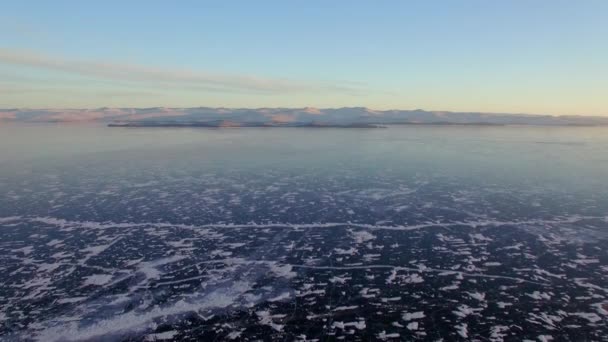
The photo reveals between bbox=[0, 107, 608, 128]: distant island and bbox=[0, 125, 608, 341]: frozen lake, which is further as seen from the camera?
bbox=[0, 107, 608, 128]: distant island

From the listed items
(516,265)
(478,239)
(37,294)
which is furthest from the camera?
(478,239)

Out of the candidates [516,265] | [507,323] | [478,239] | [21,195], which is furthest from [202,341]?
[21,195]

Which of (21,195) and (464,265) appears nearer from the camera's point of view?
(464,265)

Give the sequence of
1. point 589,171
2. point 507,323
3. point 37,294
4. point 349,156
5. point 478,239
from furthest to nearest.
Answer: point 349,156
point 589,171
point 478,239
point 37,294
point 507,323

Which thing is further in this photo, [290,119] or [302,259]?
[290,119]

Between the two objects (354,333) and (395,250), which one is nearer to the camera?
(354,333)

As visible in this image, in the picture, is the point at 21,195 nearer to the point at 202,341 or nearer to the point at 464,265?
the point at 202,341

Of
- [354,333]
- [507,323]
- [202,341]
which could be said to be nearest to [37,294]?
[202,341]

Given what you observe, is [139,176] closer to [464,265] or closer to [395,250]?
[395,250]

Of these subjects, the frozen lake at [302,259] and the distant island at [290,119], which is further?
the distant island at [290,119]
